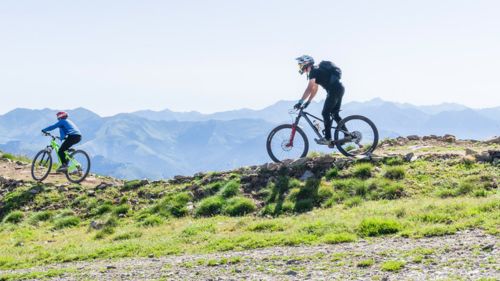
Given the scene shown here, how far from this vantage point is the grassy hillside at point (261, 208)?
13.2m

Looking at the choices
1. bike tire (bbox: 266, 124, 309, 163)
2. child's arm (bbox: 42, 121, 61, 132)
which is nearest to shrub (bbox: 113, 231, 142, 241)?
bike tire (bbox: 266, 124, 309, 163)

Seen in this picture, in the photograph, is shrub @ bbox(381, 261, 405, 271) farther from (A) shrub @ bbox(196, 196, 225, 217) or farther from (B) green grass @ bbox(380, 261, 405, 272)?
(A) shrub @ bbox(196, 196, 225, 217)

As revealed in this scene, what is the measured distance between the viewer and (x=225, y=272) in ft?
35.7

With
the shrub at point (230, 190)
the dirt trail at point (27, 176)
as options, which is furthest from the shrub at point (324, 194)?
the dirt trail at point (27, 176)

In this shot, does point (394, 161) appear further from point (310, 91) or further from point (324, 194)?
point (310, 91)

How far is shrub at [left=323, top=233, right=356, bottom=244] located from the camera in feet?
40.3

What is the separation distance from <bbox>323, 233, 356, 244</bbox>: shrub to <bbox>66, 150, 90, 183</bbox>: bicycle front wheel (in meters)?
16.2

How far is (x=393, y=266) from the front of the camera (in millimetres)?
9695

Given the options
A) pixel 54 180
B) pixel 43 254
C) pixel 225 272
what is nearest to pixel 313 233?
pixel 225 272

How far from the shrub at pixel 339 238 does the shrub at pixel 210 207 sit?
20.2 feet

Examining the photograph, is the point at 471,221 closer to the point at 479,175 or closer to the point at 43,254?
the point at 479,175

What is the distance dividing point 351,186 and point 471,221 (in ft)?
17.6

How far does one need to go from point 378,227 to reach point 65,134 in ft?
55.9

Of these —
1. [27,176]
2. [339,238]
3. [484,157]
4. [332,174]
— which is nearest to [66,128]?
[27,176]
